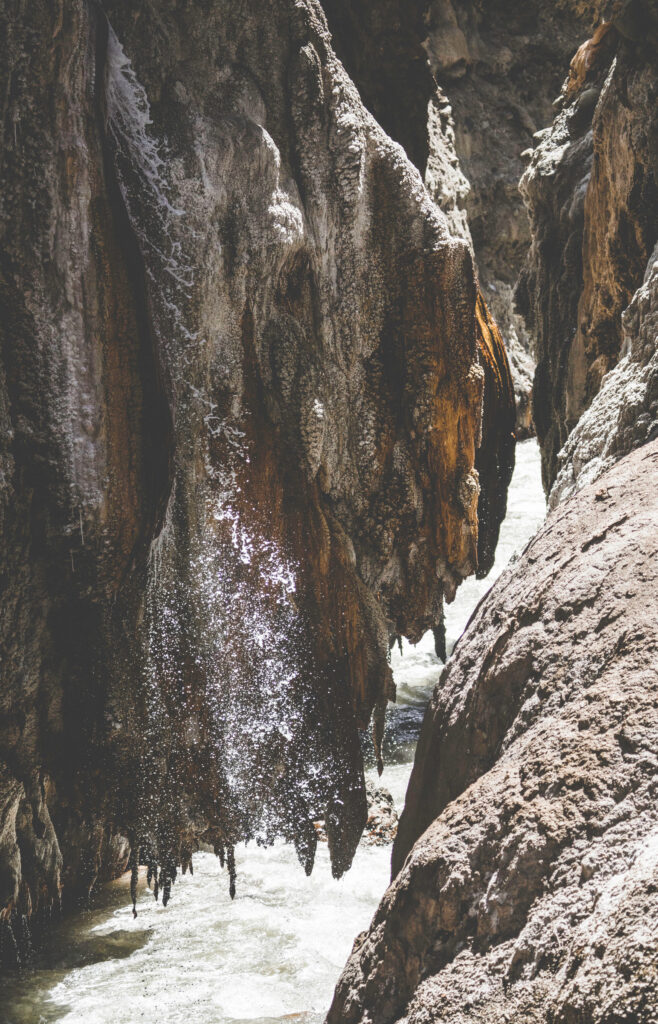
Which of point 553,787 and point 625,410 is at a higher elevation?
point 625,410

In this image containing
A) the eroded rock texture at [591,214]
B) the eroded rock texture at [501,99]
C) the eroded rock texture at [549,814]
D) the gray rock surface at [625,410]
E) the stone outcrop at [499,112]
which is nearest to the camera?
the eroded rock texture at [549,814]

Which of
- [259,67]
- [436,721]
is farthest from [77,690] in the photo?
[259,67]

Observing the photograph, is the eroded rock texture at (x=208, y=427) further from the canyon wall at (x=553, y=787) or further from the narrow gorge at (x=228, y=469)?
the canyon wall at (x=553, y=787)

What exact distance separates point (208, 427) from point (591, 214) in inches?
155

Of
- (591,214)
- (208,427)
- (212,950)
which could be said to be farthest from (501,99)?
(212,950)

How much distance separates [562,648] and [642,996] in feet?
2.34

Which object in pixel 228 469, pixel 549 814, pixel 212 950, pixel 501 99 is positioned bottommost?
pixel 212 950

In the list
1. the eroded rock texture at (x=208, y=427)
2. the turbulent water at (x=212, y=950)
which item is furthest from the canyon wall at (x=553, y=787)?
the eroded rock texture at (x=208, y=427)

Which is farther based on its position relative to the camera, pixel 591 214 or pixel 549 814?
pixel 591 214

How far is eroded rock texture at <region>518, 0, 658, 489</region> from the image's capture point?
5262 mm

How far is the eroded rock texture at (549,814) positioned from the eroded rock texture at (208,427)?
197 cm

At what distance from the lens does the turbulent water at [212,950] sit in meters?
4.14

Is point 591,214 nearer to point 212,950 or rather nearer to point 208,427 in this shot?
point 208,427

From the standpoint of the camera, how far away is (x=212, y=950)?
4.77m
